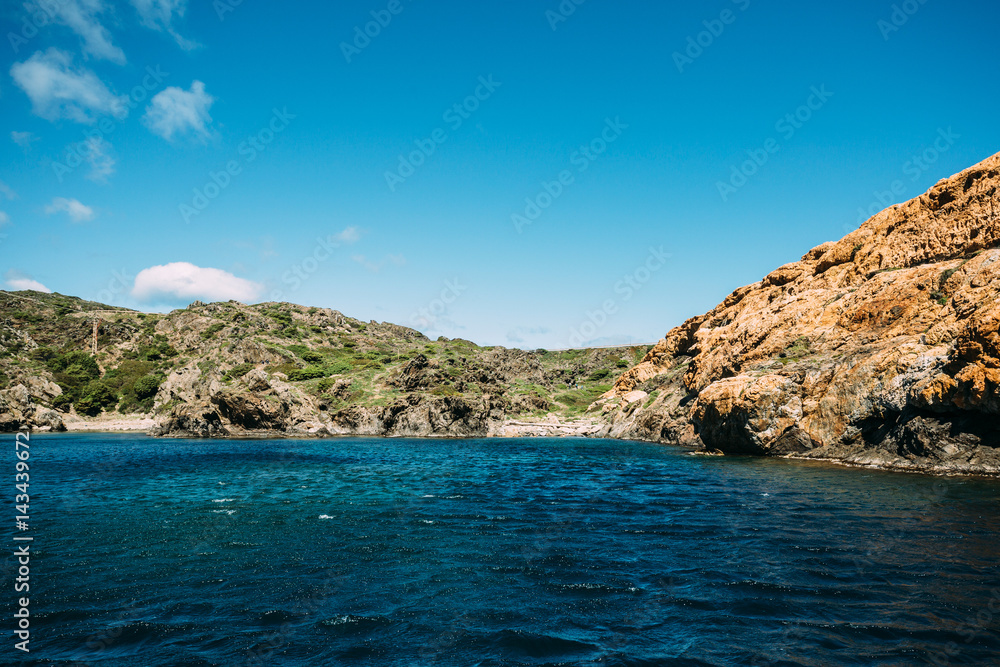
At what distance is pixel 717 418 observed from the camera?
48.5 metres

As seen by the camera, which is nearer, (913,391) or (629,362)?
(913,391)

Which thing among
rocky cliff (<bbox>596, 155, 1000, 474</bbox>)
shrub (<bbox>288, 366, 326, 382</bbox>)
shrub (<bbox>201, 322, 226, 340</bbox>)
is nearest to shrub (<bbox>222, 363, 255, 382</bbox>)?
shrub (<bbox>288, 366, 326, 382</bbox>)

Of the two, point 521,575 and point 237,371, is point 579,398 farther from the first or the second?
point 521,575

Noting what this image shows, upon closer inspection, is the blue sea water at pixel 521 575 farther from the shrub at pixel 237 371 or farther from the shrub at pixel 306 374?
the shrub at pixel 237 371

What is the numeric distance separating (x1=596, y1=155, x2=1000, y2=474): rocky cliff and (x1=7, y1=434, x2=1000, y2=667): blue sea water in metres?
5.76

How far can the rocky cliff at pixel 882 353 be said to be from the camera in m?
30.5

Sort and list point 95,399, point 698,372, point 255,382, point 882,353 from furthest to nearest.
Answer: point 95,399 → point 255,382 → point 698,372 → point 882,353

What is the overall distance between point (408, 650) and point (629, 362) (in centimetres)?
14881

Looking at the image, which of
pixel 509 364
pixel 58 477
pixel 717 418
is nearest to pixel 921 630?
pixel 717 418

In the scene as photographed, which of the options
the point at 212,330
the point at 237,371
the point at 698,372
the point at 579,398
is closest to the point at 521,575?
the point at 698,372

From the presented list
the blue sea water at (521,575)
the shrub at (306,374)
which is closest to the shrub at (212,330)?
the shrub at (306,374)

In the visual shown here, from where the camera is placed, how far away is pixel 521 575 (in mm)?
14531

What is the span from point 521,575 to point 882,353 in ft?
121

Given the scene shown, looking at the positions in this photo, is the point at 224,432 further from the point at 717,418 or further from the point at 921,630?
the point at 921,630
